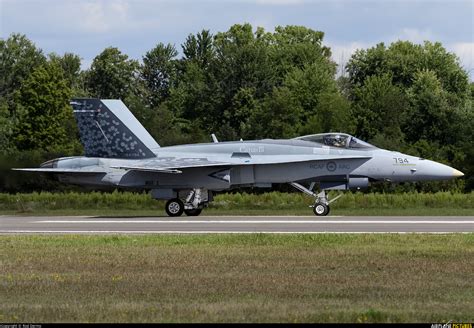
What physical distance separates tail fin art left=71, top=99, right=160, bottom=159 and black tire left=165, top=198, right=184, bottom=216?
158 centimetres

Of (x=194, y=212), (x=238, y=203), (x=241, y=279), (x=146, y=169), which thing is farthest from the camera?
(x=238, y=203)

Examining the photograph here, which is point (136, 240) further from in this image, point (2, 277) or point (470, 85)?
point (470, 85)

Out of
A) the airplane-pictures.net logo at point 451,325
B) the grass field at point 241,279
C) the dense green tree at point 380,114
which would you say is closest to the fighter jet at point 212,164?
the grass field at point 241,279

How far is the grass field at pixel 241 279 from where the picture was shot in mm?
9891

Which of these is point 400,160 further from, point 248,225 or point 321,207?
point 248,225

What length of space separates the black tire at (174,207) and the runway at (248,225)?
2.47m

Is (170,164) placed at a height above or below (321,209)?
above

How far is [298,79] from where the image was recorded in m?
64.1

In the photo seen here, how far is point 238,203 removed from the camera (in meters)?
33.2

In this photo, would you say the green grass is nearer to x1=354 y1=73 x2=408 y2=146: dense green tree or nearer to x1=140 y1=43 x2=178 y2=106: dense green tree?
x1=354 y1=73 x2=408 y2=146: dense green tree

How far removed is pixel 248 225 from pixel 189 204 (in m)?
6.14

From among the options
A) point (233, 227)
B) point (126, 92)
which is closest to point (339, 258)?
point (233, 227)

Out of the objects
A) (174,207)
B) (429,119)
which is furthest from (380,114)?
(174,207)

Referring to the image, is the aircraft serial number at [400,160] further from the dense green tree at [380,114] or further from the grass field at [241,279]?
the dense green tree at [380,114]
